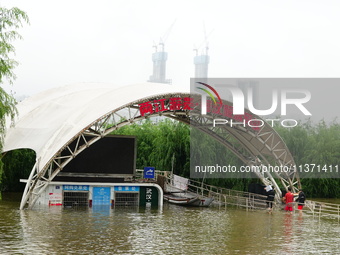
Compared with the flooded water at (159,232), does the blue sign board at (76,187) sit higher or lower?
higher

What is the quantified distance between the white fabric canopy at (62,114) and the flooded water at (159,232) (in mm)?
3481

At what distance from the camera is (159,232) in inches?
841

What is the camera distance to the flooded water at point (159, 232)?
57.4 ft

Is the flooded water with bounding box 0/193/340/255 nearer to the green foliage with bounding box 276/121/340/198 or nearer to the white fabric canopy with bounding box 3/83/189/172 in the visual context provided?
the white fabric canopy with bounding box 3/83/189/172

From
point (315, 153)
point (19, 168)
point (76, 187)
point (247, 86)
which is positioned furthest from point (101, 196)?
point (315, 153)

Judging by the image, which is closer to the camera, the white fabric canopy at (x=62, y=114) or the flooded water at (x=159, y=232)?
the flooded water at (x=159, y=232)

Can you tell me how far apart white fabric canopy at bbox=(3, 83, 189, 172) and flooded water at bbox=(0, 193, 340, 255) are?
137 inches

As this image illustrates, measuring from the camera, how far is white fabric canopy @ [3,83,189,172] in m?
28.8

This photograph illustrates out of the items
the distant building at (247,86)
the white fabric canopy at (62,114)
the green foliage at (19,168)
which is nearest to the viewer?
the white fabric canopy at (62,114)

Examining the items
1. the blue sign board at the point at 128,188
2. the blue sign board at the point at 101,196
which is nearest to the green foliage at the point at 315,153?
the blue sign board at the point at 128,188

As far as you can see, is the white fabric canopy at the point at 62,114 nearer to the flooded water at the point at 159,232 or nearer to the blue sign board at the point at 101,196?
the flooded water at the point at 159,232

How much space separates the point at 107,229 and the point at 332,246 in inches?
324

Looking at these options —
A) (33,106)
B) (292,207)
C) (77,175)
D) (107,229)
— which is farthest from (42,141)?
(292,207)

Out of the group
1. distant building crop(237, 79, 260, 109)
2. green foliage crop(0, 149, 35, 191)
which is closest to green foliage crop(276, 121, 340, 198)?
distant building crop(237, 79, 260, 109)
